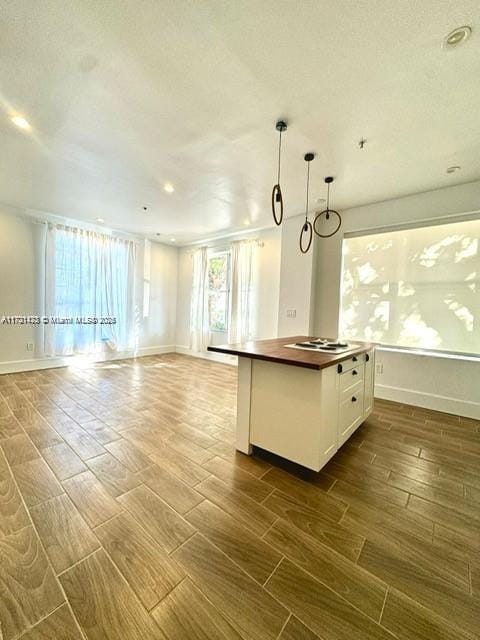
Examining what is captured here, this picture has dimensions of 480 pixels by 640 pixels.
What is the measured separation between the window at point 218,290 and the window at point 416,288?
2.50m

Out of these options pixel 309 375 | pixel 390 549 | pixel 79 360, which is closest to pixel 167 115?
pixel 309 375

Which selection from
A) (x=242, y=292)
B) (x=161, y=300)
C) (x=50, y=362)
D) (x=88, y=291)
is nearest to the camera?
(x=50, y=362)

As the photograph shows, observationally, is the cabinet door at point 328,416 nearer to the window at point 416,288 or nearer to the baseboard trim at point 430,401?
the baseboard trim at point 430,401

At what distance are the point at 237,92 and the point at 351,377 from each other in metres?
2.28

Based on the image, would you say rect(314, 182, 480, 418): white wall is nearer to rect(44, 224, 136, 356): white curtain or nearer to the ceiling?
the ceiling

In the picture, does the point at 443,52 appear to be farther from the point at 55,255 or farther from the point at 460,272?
the point at 55,255

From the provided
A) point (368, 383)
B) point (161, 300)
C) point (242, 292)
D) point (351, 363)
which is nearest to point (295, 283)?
point (242, 292)

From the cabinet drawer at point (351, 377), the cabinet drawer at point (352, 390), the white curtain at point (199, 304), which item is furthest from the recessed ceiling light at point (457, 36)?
the white curtain at point (199, 304)

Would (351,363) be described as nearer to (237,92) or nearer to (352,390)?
A: (352,390)

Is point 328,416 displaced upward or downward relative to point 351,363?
downward

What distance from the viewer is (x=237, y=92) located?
5.78 feet

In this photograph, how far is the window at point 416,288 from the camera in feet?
10.1

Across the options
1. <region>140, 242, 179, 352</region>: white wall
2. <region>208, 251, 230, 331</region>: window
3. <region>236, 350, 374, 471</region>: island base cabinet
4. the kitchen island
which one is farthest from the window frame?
<region>236, 350, 374, 471</region>: island base cabinet

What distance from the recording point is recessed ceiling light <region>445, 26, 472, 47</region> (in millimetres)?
1348
